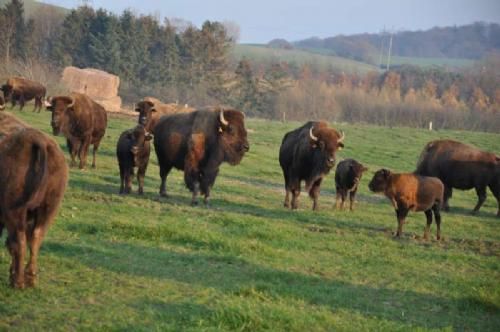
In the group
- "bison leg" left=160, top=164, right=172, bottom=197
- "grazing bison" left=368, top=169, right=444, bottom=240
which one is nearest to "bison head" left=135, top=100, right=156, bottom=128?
"bison leg" left=160, top=164, right=172, bottom=197

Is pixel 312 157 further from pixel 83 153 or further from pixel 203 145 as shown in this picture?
pixel 83 153

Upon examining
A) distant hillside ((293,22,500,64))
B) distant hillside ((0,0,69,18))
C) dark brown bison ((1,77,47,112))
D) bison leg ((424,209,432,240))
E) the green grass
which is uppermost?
distant hillside ((293,22,500,64))

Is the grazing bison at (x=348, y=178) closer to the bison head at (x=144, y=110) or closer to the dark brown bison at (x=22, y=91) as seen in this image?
the bison head at (x=144, y=110)

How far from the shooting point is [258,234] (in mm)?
12219

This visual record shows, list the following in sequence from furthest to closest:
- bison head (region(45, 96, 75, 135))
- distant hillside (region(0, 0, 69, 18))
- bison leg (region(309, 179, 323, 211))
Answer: distant hillside (region(0, 0, 69, 18)), bison head (region(45, 96, 75, 135)), bison leg (region(309, 179, 323, 211))

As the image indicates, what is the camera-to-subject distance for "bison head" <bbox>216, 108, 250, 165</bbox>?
52.9 ft

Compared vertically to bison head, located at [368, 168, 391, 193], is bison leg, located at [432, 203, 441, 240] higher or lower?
lower

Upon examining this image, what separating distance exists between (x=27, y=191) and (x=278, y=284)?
3.48 metres

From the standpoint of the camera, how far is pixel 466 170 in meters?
21.4

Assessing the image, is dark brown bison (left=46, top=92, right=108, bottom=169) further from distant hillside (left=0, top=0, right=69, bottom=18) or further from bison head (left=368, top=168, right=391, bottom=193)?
distant hillside (left=0, top=0, right=69, bottom=18)

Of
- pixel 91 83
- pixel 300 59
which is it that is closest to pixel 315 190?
pixel 91 83

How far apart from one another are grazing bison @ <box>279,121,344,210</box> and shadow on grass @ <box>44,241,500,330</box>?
6978mm

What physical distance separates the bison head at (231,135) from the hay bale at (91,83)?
30785mm

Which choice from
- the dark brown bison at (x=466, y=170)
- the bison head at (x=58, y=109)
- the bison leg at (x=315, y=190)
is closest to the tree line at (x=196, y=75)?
the bison head at (x=58, y=109)
